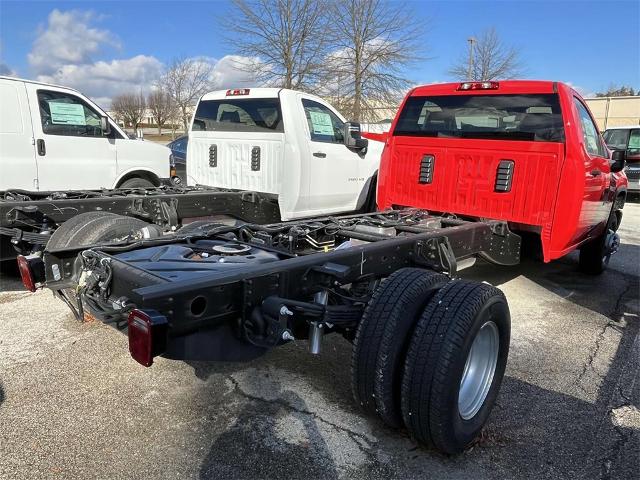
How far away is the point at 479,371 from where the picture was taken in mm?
2928

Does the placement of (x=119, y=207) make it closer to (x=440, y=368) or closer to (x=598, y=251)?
(x=440, y=368)

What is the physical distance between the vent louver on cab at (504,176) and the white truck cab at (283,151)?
2.39 metres

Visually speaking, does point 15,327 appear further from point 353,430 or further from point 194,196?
point 353,430

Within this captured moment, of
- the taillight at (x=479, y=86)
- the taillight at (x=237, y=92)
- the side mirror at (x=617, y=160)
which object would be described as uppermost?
the taillight at (x=479, y=86)

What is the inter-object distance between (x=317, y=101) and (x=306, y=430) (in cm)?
504

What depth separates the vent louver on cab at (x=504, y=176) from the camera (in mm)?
5000

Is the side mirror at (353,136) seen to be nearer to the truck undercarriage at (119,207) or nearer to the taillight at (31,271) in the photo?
the truck undercarriage at (119,207)

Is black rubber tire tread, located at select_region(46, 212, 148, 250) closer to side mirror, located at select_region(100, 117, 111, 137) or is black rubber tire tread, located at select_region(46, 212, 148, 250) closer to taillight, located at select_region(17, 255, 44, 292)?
taillight, located at select_region(17, 255, 44, 292)

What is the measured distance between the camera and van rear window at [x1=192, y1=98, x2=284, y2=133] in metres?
6.60

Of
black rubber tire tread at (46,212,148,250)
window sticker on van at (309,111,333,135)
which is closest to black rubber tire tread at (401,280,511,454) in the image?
black rubber tire tread at (46,212,148,250)

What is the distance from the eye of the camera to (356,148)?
7.31 metres

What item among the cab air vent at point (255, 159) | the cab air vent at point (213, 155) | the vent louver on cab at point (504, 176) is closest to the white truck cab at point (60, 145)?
the cab air vent at point (213, 155)

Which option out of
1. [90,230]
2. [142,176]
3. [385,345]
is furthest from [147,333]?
[142,176]

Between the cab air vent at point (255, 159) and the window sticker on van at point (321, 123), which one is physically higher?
the window sticker on van at point (321, 123)
